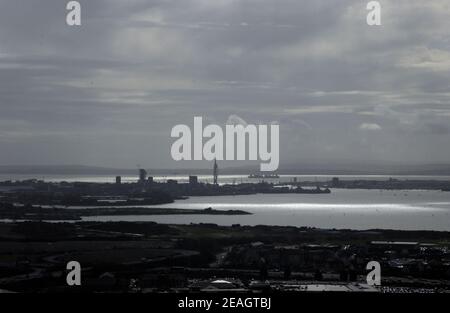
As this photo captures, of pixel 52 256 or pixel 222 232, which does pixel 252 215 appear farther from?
pixel 52 256

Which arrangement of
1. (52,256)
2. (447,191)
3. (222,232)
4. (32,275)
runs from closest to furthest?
(32,275)
(52,256)
(222,232)
(447,191)

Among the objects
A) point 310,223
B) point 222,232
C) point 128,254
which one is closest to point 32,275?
point 128,254
